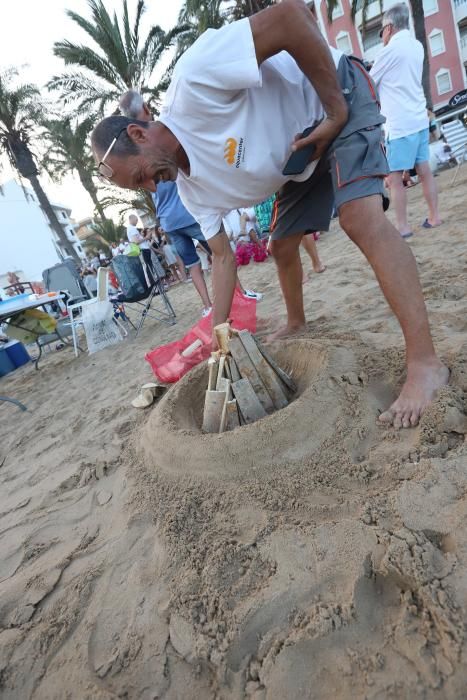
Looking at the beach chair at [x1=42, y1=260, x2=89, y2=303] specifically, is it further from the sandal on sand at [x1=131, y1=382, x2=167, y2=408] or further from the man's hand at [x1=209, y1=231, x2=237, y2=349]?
the man's hand at [x1=209, y1=231, x2=237, y2=349]

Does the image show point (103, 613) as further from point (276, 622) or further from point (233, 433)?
point (233, 433)

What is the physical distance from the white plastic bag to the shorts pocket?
145 inches

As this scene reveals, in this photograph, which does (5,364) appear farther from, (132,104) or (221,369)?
(221,369)

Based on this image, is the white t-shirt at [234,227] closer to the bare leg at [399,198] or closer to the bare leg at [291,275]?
the bare leg at [399,198]

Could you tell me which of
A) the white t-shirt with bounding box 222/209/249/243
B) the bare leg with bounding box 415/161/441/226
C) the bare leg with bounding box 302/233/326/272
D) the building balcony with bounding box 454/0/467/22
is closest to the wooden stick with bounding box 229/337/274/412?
the bare leg with bounding box 302/233/326/272

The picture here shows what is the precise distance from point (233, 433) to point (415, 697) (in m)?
0.93

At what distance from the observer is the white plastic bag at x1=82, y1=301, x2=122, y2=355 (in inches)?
183

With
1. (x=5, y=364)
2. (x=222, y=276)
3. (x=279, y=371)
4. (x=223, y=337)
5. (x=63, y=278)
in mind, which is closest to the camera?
(x=223, y=337)

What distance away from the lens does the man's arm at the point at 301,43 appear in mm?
1368

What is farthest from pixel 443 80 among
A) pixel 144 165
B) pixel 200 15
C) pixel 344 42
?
pixel 144 165

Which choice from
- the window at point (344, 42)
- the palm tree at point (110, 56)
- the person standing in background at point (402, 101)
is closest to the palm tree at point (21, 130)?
the palm tree at point (110, 56)

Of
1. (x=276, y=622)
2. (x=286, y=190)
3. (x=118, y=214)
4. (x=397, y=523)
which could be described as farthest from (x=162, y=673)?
(x=118, y=214)

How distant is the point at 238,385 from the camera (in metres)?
1.71

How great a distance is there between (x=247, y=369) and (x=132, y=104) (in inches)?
77.8
